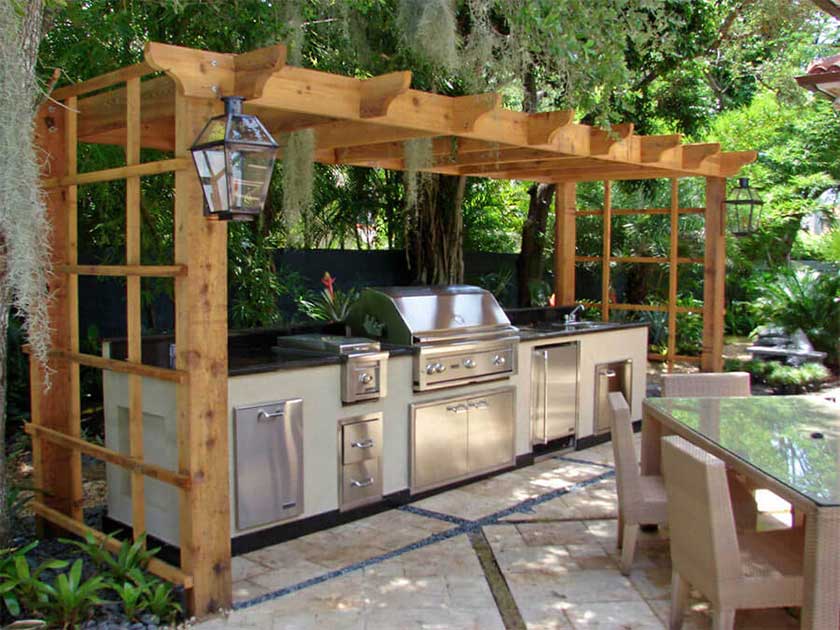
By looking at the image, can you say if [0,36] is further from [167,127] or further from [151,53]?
[167,127]

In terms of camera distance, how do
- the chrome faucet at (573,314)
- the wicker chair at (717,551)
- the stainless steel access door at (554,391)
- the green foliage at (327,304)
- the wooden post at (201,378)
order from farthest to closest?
the green foliage at (327,304) → the chrome faucet at (573,314) → the stainless steel access door at (554,391) → the wooden post at (201,378) → the wicker chair at (717,551)

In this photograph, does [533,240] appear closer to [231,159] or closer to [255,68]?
[255,68]

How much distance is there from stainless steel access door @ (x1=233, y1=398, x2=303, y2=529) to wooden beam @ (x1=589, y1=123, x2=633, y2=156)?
2.74m

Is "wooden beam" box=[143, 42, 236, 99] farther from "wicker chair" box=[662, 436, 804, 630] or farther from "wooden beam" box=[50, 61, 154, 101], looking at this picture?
"wicker chair" box=[662, 436, 804, 630]

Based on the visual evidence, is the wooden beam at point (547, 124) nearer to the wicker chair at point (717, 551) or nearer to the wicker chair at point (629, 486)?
the wicker chair at point (629, 486)

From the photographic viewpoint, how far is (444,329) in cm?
530

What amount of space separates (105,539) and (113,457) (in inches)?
15.2

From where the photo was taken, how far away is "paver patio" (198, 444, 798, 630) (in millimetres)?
3465

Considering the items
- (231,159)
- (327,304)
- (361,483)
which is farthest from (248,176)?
(327,304)

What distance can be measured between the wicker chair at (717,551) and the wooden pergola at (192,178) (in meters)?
1.82

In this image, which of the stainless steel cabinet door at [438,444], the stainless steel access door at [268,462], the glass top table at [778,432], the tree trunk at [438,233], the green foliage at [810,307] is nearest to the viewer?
the glass top table at [778,432]

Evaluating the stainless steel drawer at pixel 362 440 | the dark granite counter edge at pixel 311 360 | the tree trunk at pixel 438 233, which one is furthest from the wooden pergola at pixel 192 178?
the tree trunk at pixel 438 233

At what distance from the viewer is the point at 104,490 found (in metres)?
5.40

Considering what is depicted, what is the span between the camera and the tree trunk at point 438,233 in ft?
26.6
